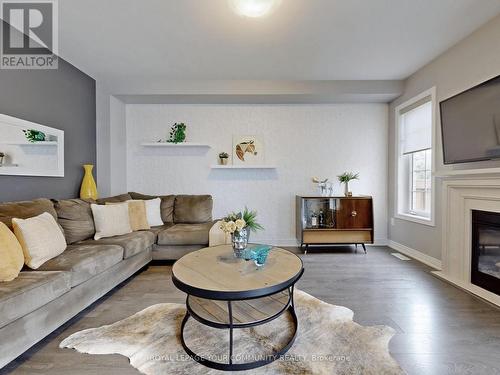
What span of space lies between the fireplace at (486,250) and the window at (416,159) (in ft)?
2.36

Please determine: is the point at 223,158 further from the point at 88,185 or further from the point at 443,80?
the point at 443,80

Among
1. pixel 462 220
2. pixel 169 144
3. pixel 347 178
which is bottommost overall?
pixel 462 220

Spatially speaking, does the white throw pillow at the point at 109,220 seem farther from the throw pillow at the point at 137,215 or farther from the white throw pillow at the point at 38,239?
the white throw pillow at the point at 38,239

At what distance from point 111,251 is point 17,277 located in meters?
0.71

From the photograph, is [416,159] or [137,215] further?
[416,159]

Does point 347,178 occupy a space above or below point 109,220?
above

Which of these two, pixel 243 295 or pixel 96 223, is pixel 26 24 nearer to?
pixel 96 223

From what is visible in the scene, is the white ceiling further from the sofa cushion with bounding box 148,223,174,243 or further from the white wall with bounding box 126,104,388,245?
the sofa cushion with bounding box 148,223,174,243

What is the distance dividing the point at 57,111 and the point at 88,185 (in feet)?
3.17

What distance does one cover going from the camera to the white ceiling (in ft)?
7.27

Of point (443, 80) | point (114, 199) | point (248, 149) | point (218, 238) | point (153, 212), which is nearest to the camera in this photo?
point (443, 80)

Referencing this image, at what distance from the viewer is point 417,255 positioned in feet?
11.5

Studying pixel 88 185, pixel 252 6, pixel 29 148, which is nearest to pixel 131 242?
pixel 88 185

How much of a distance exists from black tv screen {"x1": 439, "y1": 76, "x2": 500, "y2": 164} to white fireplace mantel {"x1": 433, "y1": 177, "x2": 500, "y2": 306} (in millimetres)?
253
